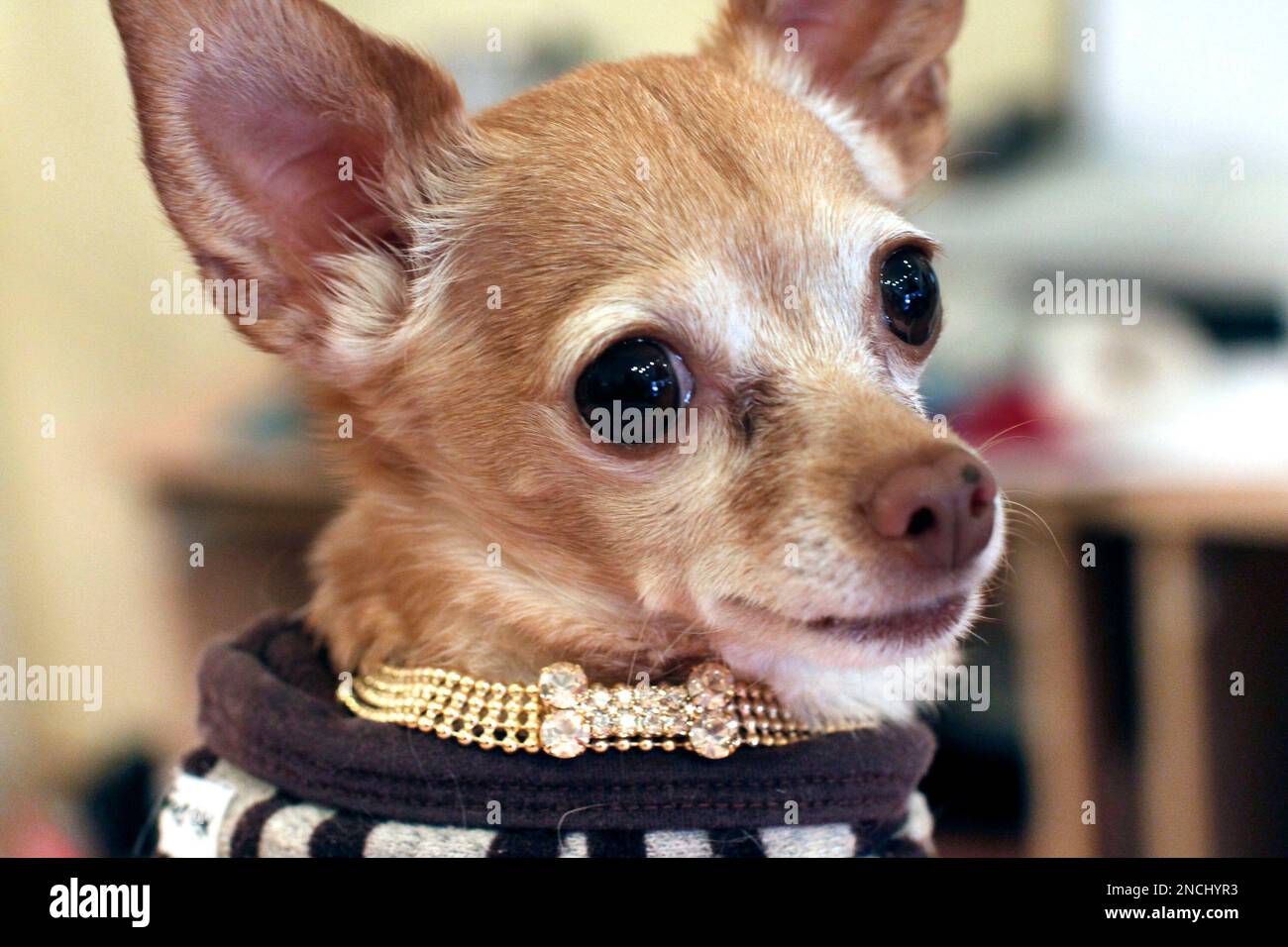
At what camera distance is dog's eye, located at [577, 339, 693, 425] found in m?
1.06

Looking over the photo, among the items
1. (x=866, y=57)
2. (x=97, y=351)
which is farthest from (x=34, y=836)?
(x=866, y=57)

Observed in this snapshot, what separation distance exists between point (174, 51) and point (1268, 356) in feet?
9.36

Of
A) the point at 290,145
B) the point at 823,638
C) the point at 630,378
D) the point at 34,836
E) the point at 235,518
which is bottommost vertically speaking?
the point at 34,836

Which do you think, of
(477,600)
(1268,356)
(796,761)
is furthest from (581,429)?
(1268,356)

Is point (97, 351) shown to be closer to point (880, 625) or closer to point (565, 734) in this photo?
point (565, 734)

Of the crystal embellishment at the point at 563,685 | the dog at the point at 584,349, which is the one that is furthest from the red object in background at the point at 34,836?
the crystal embellishment at the point at 563,685

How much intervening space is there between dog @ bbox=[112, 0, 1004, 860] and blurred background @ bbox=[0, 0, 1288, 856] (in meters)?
1.01

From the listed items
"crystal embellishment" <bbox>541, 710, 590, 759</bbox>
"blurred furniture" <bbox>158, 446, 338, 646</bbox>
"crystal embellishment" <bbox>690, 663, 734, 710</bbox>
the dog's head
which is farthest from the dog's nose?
"blurred furniture" <bbox>158, 446, 338, 646</bbox>

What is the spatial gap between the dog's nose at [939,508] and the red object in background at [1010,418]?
165cm

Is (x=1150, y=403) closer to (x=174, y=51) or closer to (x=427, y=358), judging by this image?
(x=427, y=358)

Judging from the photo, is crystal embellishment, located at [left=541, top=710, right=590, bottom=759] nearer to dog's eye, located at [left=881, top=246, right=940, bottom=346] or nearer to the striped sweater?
the striped sweater

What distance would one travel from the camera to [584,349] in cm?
106

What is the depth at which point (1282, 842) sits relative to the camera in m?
2.29

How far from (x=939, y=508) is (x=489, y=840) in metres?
0.50
